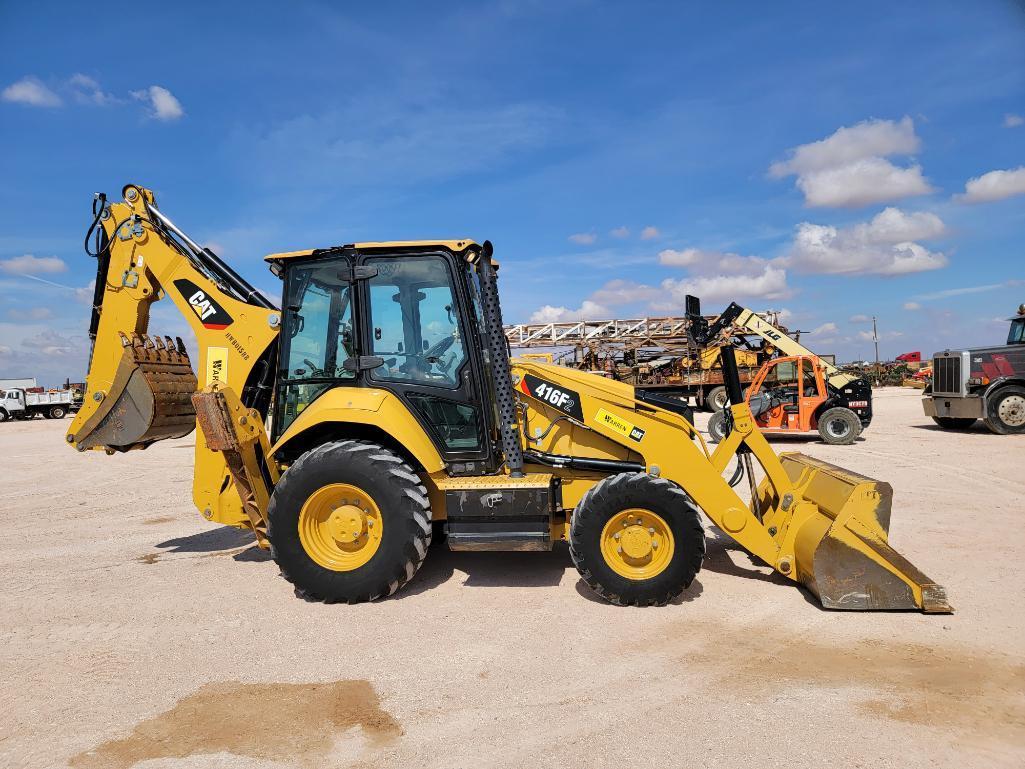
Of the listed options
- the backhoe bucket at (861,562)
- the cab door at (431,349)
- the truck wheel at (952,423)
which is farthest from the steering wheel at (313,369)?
the truck wheel at (952,423)

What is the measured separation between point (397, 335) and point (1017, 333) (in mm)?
16926

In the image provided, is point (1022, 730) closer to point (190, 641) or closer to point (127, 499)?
point (190, 641)

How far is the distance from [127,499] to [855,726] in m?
10.3

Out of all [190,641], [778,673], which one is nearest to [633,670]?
[778,673]

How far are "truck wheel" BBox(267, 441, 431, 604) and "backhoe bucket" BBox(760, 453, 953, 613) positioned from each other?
282cm

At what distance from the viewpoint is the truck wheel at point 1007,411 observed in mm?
14461

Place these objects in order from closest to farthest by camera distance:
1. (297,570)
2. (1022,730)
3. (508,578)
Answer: (1022,730) → (297,570) → (508,578)

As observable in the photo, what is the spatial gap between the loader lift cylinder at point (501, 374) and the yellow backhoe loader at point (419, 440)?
0.05 feet

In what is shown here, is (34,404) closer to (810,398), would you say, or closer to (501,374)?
(810,398)

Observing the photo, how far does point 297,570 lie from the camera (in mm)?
4941

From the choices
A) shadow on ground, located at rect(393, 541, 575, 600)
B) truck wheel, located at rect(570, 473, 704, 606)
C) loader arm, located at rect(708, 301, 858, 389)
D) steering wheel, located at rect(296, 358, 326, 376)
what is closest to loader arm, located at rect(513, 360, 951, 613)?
truck wheel, located at rect(570, 473, 704, 606)

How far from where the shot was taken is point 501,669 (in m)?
3.83

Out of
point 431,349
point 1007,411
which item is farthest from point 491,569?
point 1007,411

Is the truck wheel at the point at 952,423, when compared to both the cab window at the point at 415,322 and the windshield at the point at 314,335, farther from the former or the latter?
the windshield at the point at 314,335
